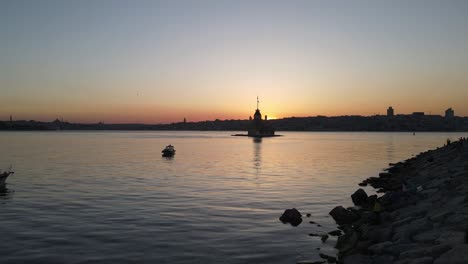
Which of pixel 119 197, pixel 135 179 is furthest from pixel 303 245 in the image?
pixel 135 179

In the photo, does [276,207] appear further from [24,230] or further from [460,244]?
[460,244]

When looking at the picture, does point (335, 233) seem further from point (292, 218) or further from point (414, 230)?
point (414, 230)

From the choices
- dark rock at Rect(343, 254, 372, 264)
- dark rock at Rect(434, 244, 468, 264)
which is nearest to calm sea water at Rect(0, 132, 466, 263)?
dark rock at Rect(343, 254, 372, 264)

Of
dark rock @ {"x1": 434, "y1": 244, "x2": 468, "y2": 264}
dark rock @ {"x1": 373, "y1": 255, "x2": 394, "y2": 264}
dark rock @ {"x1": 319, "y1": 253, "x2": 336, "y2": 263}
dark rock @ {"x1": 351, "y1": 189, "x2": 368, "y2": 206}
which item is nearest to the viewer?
dark rock @ {"x1": 434, "y1": 244, "x2": 468, "y2": 264}

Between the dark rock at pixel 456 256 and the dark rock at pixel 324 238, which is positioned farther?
the dark rock at pixel 324 238

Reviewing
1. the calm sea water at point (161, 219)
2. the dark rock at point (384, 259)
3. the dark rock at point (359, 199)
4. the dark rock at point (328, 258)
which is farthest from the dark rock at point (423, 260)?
the dark rock at point (359, 199)

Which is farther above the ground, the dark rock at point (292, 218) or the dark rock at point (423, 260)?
the dark rock at point (423, 260)

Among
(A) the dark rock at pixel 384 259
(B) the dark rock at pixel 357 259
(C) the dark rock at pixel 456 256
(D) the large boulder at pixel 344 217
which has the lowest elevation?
(D) the large boulder at pixel 344 217

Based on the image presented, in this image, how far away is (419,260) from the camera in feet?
39.3

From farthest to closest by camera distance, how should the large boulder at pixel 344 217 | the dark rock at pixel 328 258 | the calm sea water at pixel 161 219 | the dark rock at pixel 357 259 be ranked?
the large boulder at pixel 344 217 → the calm sea water at pixel 161 219 → the dark rock at pixel 328 258 → the dark rock at pixel 357 259

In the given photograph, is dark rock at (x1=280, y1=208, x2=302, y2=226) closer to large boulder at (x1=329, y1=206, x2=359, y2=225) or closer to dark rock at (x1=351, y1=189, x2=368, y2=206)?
large boulder at (x1=329, y1=206, x2=359, y2=225)

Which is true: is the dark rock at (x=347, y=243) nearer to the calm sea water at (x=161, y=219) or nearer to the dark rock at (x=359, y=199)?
the calm sea water at (x=161, y=219)

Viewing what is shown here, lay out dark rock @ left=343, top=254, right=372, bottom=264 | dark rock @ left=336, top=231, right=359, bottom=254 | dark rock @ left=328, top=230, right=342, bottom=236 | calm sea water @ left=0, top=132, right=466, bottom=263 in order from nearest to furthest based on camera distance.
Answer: dark rock @ left=343, top=254, right=372, bottom=264
dark rock @ left=336, top=231, right=359, bottom=254
calm sea water @ left=0, top=132, right=466, bottom=263
dark rock @ left=328, top=230, right=342, bottom=236

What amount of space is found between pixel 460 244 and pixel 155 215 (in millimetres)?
17379
